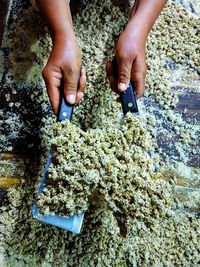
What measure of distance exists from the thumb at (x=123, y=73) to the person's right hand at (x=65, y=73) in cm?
11

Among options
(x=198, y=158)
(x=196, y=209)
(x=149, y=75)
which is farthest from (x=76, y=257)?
(x=149, y=75)

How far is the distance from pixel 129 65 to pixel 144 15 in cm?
22

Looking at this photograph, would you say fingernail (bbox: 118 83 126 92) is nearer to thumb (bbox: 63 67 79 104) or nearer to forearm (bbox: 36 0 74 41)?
thumb (bbox: 63 67 79 104)

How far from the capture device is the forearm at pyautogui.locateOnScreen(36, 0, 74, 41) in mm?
1116

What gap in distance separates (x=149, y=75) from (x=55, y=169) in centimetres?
55

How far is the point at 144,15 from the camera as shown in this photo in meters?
1.20

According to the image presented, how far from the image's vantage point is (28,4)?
137cm

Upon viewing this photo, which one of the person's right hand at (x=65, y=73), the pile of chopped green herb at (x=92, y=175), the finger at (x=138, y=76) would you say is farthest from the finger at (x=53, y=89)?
the finger at (x=138, y=76)

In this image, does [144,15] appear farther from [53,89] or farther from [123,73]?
[53,89]

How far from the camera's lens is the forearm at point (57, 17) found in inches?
43.9

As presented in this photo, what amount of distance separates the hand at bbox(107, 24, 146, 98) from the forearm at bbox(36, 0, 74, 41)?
161 millimetres

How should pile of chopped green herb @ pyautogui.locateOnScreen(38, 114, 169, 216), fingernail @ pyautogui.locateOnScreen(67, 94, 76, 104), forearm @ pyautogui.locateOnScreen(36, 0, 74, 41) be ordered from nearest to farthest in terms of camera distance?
pile of chopped green herb @ pyautogui.locateOnScreen(38, 114, 169, 216), fingernail @ pyautogui.locateOnScreen(67, 94, 76, 104), forearm @ pyautogui.locateOnScreen(36, 0, 74, 41)

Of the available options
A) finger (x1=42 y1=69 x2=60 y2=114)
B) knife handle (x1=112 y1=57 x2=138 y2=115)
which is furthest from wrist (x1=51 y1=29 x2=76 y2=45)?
knife handle (x1=112 y1=57 x2=138 y2=115)

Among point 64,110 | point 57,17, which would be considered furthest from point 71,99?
point 57,17
